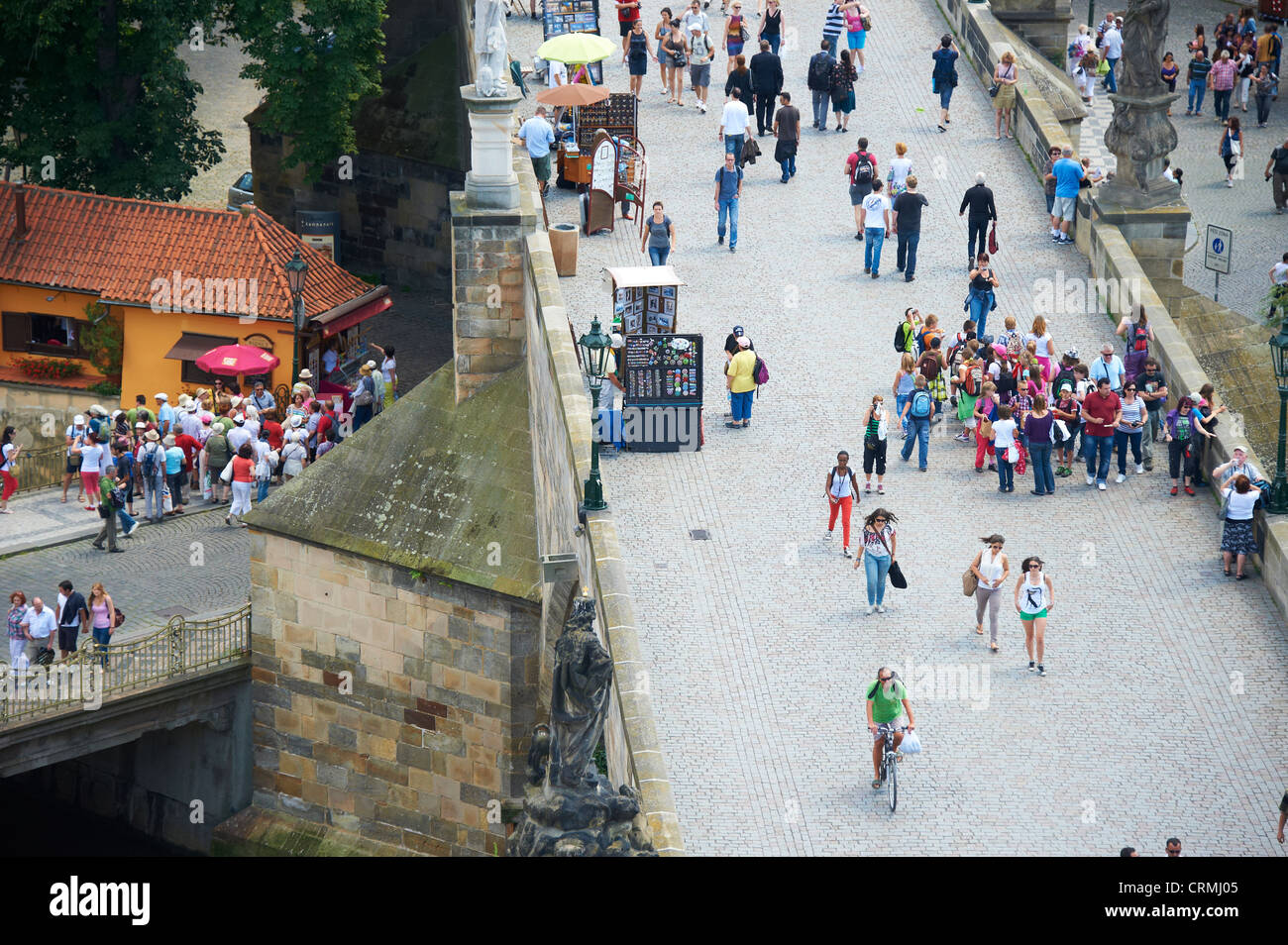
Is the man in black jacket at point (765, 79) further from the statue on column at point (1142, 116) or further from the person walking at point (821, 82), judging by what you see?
the statue on column at point (1142, 116)

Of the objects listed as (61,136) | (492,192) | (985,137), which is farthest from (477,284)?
(61,136)

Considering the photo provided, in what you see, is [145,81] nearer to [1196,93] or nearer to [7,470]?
[7,470]

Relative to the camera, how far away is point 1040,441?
29.8 m

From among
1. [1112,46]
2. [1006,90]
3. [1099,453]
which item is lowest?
[1099,453]

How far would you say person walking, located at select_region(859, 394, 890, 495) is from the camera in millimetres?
29438

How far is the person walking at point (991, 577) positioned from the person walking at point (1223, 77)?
107ft

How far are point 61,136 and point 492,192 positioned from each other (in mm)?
19672

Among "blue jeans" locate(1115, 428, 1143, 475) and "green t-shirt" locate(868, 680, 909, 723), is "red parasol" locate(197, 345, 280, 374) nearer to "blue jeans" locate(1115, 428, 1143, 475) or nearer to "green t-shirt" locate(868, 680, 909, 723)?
"blue jeans" locate(1115, 428, 1143, 475)

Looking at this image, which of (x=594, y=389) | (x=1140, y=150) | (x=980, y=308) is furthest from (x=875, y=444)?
(x=1140, y=150)

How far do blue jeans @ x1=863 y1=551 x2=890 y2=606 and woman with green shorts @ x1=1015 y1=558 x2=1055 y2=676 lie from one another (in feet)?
5.35

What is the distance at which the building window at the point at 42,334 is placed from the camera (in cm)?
4897

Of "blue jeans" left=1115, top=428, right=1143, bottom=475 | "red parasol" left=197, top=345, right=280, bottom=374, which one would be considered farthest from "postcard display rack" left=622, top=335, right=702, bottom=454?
"red parasol" left=197, top=345, right=280, bottom=374

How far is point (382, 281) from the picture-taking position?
5831 centimetres

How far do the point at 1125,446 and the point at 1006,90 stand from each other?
1301 centimetres
